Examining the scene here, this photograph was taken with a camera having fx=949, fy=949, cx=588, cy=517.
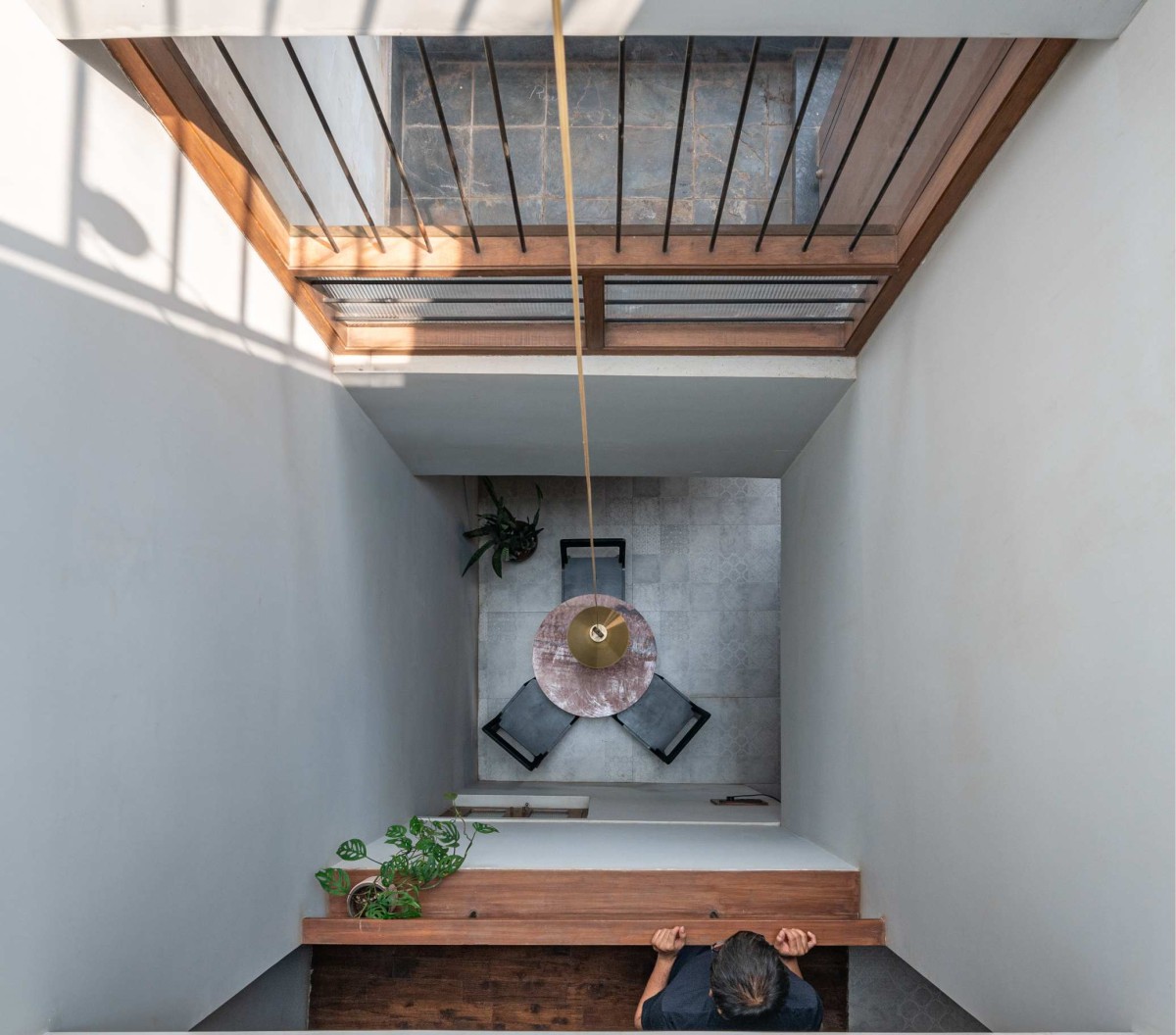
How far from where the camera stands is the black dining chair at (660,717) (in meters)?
7.17

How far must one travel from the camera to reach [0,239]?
1723mm

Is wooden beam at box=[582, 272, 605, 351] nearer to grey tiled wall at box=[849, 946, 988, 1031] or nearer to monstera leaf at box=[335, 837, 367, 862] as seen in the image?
monstera leaf at box=[335, 837, 367, 862]

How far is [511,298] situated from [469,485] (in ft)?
13.1

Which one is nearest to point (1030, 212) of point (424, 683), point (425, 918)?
point (425, 918)

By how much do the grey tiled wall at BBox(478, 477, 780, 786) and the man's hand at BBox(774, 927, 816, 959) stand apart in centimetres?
412

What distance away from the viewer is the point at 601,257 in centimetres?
314

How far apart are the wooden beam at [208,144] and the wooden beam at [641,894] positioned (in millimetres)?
2267

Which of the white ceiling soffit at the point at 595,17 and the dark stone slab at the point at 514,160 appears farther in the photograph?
the dark stone slab at the point at 514,160

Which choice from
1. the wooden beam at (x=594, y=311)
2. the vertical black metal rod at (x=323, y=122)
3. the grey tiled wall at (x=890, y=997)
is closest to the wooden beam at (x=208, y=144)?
the vertical black metal rod at (x=323, y=122)

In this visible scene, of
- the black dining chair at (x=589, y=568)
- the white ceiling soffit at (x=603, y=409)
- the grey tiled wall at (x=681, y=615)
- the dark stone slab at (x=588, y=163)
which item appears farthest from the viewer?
the grey tiled wall at (x=681, y=615)

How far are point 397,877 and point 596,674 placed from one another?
10.4 feet

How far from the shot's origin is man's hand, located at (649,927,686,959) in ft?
11.0

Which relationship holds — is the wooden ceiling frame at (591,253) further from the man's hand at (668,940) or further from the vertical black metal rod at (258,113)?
the man's hand at (668,940)

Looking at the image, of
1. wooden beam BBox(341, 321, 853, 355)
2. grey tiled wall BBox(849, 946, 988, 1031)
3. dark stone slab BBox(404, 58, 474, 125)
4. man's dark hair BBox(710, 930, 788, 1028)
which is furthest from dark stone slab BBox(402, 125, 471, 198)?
grey tiled wall BBox(849, 946, 988, 1031)
